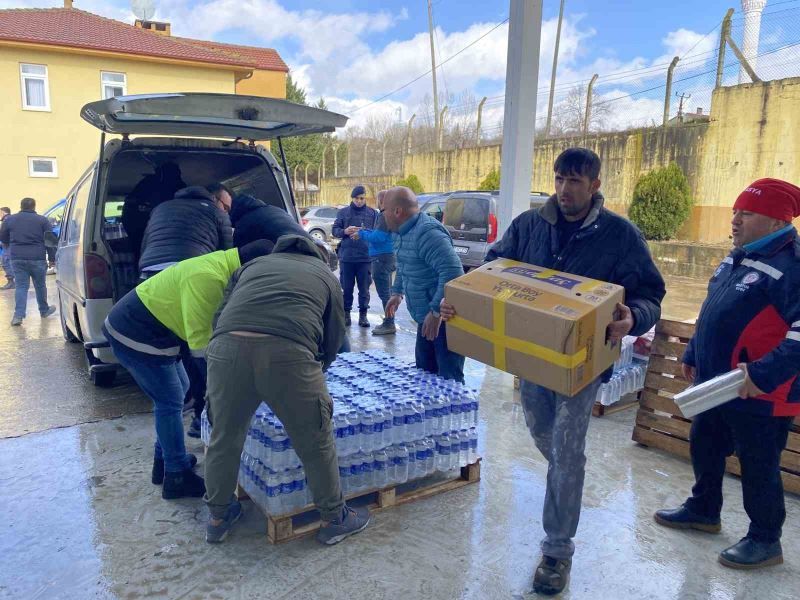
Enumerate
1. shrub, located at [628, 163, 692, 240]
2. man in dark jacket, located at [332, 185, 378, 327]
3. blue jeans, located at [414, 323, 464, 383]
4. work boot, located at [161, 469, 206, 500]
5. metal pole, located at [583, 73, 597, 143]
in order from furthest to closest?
metal pole, located at [583, 73, 597, 143] → shrub, located at [628, 163, 692, 240] → man in dark jacket, located at [332, 185, 378, 327] → blue jeans, located at [414, 323, 464, 383] → work boot, located at [161, 469, 206, 500]

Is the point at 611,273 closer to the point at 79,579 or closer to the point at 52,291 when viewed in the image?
the point at 79,579

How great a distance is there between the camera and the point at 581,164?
252cm

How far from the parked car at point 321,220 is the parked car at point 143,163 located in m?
13.7

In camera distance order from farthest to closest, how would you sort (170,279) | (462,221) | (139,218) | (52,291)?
(52,291) < (462,221) < (139,218) < (170,279)

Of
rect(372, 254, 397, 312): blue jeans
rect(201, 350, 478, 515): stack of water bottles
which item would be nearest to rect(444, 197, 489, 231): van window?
rect(372, 254, 397, 312): blue jeans

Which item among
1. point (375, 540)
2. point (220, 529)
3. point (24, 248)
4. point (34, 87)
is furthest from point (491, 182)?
point (220, 529)

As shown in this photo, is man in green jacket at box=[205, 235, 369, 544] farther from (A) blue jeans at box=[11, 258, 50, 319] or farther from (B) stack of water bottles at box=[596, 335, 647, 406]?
(A) blue jeans at box=[11, 258, 50, 319]

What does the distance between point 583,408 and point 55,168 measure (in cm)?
2106

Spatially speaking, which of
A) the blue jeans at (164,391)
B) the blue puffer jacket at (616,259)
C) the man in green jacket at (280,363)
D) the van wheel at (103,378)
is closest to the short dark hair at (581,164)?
the blue puffer jacket at (616,259)

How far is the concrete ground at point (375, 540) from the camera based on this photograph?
2551 millimetres

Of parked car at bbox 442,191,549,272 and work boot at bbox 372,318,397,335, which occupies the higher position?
parked car at bbox 442,191,549,272

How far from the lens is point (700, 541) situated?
116 inches

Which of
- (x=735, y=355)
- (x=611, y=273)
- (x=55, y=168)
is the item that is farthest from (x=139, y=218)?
(x=55, y=168)

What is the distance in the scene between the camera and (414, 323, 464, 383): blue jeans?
3990mm
